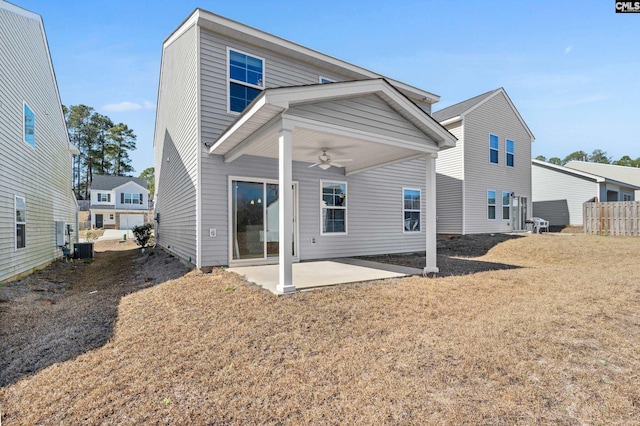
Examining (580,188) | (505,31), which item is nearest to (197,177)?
(505,31)

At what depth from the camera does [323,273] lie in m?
6.61

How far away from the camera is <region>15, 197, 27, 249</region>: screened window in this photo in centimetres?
754

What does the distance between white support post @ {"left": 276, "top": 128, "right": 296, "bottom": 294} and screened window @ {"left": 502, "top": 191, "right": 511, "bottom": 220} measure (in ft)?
47.8

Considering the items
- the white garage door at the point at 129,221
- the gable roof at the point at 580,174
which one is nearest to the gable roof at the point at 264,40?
the gable roof at the point at 580,174

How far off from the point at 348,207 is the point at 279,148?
444 cm

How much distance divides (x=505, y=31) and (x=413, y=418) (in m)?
10.1

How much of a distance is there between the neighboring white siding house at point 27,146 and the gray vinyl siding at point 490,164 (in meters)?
15.6

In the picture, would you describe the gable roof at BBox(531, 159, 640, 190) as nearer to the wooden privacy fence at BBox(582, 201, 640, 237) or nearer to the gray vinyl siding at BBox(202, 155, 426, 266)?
the wooden privacy fence at BBox(582, 201, 640, 237)

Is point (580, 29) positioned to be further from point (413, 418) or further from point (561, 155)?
point (561, 155)

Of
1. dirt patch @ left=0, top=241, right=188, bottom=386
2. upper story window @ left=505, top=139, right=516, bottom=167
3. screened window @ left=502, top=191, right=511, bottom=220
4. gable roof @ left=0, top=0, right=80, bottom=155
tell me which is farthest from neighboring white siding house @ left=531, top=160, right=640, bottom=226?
gable roof @ left=0, top=0, right=80, bottom=155

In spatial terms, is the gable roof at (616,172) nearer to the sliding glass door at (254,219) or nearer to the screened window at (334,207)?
the screened window at (334,207)

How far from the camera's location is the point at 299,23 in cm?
948

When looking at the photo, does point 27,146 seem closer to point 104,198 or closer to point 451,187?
point 451,187

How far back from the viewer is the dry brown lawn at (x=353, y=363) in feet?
7.48
